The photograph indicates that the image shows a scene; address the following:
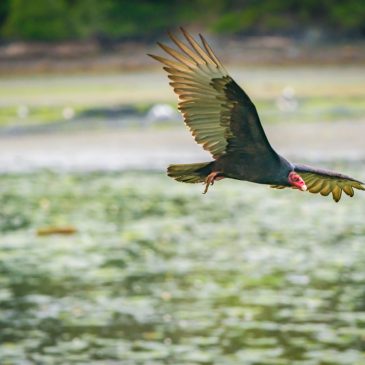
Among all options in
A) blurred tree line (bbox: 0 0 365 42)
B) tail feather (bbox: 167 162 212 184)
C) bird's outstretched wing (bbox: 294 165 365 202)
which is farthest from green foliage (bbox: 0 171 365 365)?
blurred tree line (bbox: 0 0 365 42)

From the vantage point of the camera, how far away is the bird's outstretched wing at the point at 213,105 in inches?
167

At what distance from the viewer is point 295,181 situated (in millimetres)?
4258

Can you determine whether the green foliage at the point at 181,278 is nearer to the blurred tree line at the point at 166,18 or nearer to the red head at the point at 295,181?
the red head at the point at 295,181

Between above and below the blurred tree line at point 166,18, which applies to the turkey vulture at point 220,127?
below

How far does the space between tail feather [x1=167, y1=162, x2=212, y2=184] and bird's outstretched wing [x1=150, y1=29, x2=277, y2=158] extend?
63 millimetres

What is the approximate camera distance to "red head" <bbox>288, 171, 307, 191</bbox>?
4.22m

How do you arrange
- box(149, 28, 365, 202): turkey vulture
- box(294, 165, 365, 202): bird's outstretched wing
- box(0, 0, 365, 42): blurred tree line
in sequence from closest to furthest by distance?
box(149, 28, 365, 202): turkey vulture → box(294, 165, 365, 202): bird's outstretched wing → box(0, 0, 365, 42): blurred tree line

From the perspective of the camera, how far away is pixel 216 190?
22016mm

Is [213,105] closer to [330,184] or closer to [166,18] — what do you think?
[330,184]

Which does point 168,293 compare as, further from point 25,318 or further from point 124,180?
point 124,180

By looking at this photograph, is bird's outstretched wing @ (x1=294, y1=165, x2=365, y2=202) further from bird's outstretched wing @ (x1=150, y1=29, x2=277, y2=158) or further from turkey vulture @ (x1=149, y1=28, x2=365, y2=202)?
bird's outstretched wing @ (x1=150, y1=29, x2=277, y2=158)

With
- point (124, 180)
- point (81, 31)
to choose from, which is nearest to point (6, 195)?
point (124, 180)

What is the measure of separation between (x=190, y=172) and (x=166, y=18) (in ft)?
138

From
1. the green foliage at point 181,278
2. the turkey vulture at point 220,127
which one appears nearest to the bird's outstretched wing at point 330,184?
the turkey vulture at point 220,127
